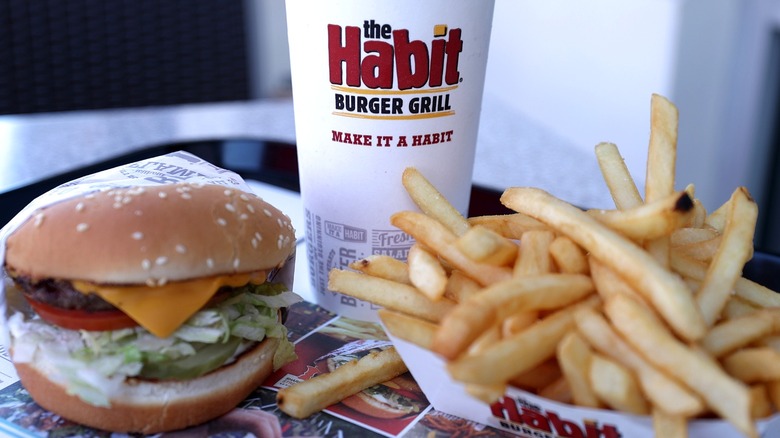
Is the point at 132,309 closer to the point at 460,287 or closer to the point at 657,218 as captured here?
the point at 460,287

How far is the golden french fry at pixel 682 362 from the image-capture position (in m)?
0.96

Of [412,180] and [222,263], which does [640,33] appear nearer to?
[412,180]

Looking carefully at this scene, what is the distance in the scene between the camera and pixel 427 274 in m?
1.23

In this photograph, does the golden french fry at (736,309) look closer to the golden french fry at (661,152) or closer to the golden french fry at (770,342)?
the golden french fry at (770,342)

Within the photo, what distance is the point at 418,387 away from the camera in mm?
1430

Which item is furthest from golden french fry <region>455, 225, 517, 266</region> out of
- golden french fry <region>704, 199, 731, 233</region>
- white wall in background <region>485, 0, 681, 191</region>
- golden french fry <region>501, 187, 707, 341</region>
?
white wall in background <region>485, 0, 681, 191</region>

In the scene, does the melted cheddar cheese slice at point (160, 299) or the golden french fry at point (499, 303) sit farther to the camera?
the melted cheddar cheese slice at point (160, 299)

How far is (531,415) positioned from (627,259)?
12.6 inches

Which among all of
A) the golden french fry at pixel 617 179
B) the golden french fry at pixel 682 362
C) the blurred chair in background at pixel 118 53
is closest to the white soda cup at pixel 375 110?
the golden french fry at pixel 617 179

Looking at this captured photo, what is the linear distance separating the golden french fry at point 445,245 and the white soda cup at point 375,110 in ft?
0.88

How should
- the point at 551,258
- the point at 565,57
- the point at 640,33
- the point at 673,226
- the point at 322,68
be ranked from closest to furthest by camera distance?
the point at 673,226 → the point at 551,258 → the point at 322,68 → the point at 640,33 → the point at 565,57

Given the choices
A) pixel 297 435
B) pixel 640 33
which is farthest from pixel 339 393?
pixel 640 33

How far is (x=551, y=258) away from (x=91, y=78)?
140 inches

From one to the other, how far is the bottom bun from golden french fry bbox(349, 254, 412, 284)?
307 mm
